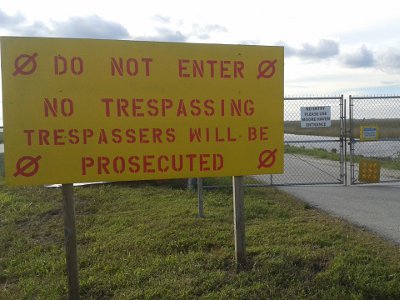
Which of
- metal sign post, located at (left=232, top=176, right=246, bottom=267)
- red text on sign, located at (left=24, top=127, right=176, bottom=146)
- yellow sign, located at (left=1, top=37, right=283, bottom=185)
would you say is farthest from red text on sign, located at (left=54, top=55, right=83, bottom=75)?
metal sign post, located at (left=232, top=176, right=246, bottom=267)

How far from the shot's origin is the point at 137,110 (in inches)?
161

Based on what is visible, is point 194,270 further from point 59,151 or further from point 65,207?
point 59,151

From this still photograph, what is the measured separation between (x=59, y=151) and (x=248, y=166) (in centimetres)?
179

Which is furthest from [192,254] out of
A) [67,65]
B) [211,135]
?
[67,65]

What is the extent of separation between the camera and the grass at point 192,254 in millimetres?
3951

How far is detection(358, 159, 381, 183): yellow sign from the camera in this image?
9.12 meters

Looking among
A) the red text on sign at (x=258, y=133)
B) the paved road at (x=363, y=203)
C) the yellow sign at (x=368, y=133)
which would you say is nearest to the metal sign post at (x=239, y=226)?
the red text on sign at (x=258, y=133)

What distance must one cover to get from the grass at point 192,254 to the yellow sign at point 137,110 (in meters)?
0.95

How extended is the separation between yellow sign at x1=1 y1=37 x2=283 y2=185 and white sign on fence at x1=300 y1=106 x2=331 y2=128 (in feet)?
13.9

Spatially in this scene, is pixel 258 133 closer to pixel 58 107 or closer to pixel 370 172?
pixel 58 107

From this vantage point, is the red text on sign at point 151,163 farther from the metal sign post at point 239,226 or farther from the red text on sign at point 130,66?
the red text on sign at point 130,66

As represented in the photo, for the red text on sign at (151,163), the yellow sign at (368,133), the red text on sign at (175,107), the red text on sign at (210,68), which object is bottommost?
the red text on sign at (151,163)

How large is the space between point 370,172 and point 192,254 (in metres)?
5.76

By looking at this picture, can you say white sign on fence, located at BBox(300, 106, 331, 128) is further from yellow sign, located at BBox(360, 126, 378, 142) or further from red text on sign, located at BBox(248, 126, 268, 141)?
red text on sign, located at BBox(248, 126, 268, 141)
